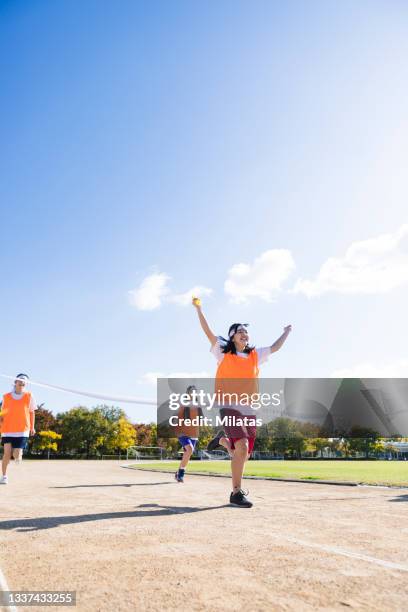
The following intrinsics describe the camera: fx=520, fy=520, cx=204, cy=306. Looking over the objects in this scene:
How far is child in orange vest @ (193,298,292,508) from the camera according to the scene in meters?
6.62

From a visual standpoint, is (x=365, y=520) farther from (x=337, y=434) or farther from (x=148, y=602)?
(x=337, y=434)

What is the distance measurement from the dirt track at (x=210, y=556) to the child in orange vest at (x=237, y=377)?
0.54 m

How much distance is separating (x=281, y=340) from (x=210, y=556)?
13.3ft

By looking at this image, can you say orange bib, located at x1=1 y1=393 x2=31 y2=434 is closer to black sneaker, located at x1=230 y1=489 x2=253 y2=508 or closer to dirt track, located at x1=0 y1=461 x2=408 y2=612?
dirt track, located at x1=0 y1=461 x2=408 y2=612

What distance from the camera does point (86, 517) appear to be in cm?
550

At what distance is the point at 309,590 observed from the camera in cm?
275

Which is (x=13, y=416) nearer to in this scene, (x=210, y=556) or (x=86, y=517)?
(x=86, y=517)

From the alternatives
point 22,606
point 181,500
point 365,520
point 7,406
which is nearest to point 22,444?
point 7,406

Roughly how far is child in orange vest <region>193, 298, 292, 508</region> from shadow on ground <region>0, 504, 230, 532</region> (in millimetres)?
563

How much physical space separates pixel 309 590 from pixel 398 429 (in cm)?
10252

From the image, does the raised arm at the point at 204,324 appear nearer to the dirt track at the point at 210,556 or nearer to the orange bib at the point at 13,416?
the dirt track at the point at 210,556

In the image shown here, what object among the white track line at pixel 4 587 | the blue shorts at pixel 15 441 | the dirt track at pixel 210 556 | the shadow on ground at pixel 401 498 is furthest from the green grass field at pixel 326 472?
the white track line at pixel 4 587

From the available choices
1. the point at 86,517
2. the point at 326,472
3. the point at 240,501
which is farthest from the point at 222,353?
the point at 326,472

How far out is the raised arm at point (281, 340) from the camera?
722 cm
